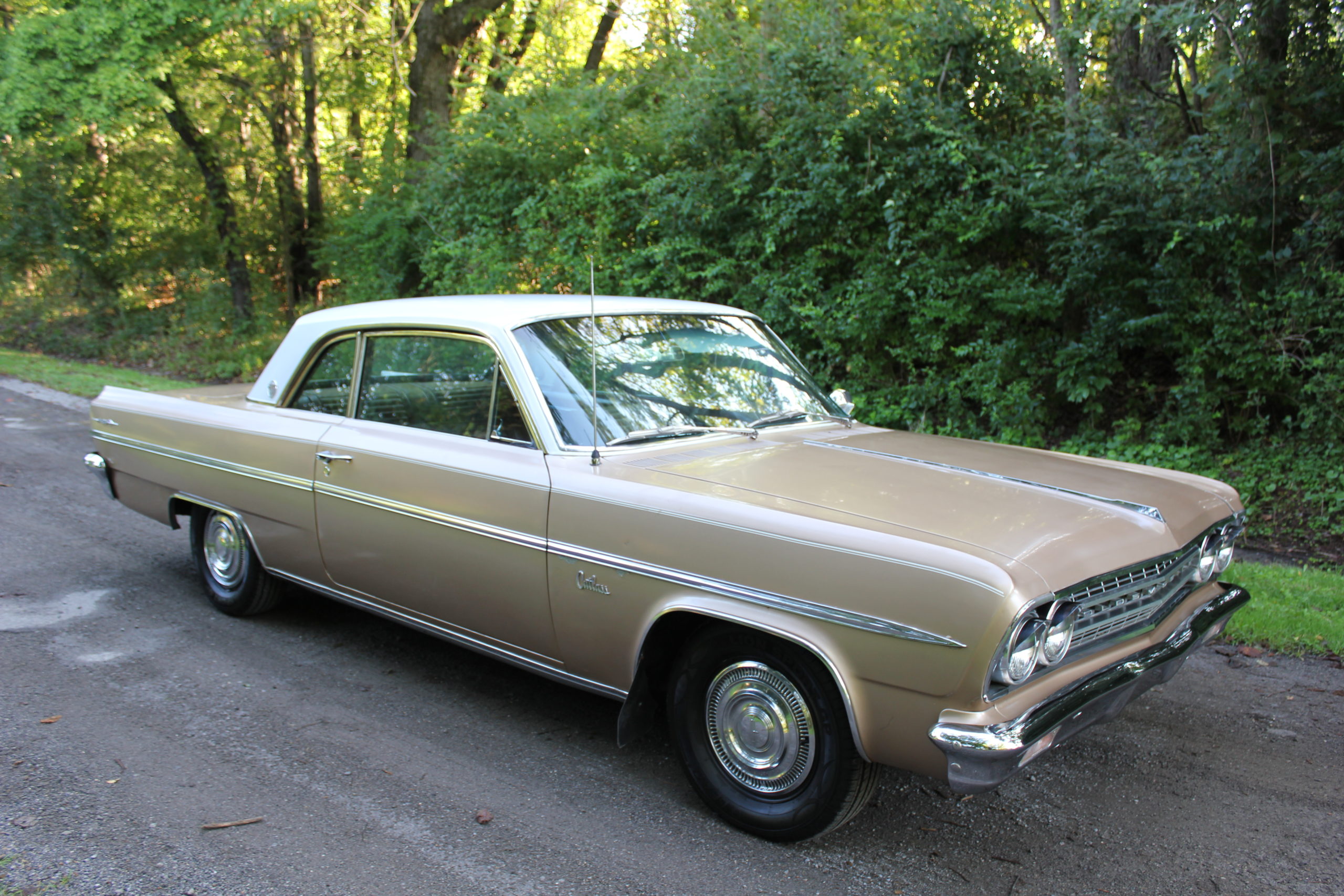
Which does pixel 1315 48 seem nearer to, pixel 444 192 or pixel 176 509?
pixel 176 509

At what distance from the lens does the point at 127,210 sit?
19.5m

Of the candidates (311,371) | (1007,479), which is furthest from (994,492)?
(311,371)

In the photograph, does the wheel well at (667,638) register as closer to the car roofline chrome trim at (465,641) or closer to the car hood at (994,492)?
the car roofline chrome trim at (465,641)

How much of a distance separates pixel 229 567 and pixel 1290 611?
18.2 ft

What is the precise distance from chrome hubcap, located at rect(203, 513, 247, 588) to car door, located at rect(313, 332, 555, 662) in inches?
32.9

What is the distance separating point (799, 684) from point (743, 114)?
26.1 ft

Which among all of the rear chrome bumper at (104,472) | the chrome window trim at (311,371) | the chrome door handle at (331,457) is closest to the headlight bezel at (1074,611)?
the chrome door handle at (331,457)

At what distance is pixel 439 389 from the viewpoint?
3982 mm

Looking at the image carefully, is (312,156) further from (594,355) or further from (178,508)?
(594,355)

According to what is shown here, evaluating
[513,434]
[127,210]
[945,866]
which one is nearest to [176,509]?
[513,434]

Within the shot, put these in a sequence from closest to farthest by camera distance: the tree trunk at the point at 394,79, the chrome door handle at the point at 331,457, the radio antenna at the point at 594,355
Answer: the radio antenna at the point at 594,355
the chrome door handle at the point at 331,457
the tree trunk at the point at 394,79

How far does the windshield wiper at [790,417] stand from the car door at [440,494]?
993 millimetres

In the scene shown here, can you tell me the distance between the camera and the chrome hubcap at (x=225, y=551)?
4.83 metres

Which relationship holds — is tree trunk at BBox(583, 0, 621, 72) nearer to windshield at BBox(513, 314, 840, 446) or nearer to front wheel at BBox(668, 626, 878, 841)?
windshield at BBox(513, 314, 840, 446)
